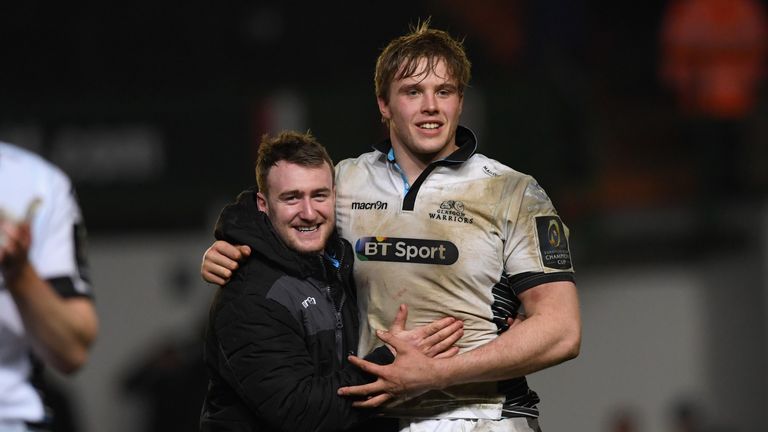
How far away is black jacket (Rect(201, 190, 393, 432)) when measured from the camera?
355cm

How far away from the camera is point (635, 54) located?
600 inches

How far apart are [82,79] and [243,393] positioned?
33.0ft

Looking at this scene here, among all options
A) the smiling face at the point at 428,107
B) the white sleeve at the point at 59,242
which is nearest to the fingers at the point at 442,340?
the smiling face at the point at 428,107

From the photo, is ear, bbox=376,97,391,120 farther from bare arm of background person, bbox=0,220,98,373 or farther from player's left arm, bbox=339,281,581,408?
bare arm of background person, bbox=0,220,98,373

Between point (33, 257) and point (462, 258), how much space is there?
135 centimetres

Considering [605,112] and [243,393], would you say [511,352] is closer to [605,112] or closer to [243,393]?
[243,393]

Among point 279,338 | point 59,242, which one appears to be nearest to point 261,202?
point 279,338

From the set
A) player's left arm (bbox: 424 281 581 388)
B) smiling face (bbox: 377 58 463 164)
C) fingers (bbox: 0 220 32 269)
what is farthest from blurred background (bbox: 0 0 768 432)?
fingers (bbox: 0 220 32 269)

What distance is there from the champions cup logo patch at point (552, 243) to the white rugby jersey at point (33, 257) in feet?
4.66

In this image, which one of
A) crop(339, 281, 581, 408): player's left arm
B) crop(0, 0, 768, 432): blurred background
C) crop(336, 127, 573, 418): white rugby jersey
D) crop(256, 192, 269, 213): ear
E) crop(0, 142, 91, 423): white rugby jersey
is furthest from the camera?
crop(0, 0, 768, 432): blurred background

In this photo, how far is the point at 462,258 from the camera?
12.0ft

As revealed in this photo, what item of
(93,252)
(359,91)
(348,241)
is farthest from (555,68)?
(348,241)

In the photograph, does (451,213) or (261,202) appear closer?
(451,213)

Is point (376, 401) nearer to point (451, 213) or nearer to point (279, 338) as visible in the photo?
point (279, 338)
